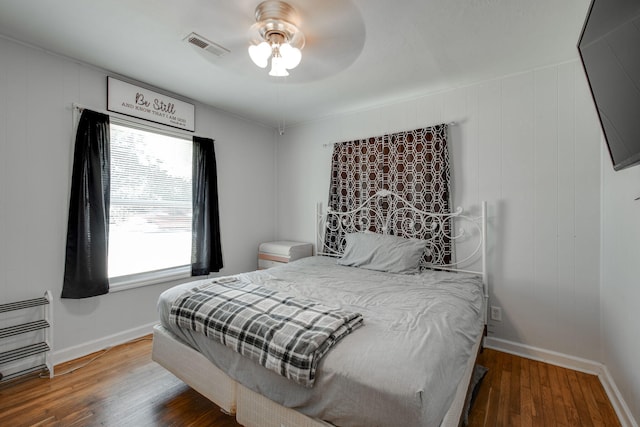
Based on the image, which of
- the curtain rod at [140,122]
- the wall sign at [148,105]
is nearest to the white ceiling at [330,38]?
the wall sign at [148,105]

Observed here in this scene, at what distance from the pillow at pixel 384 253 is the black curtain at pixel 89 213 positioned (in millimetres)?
2174

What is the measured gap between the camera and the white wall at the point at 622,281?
152 cm

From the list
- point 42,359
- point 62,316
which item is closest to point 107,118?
point 62,316

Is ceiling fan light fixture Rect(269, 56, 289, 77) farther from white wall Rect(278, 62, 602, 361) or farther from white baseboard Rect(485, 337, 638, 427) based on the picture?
white baseboard Rect(485, 337, 638, 427)

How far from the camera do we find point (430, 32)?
1.86 metres

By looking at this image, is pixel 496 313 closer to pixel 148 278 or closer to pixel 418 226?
pixel 418 226

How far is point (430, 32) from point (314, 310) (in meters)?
1.92

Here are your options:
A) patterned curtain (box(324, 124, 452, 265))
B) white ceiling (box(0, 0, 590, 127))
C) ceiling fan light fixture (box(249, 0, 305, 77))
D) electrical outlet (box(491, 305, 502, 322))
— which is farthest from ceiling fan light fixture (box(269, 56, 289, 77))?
electrical outlet (box(491, 305, 502, 322))

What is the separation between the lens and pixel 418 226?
283 centimetres

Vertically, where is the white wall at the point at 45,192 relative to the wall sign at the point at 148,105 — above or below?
below

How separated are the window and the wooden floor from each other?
34.0 inches

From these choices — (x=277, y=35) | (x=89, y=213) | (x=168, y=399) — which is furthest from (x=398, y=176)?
(x=89, y=213)

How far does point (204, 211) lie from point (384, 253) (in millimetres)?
2024

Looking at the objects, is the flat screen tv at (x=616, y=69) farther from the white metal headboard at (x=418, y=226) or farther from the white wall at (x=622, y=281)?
the white metal headboard at (x=418, y=226)
